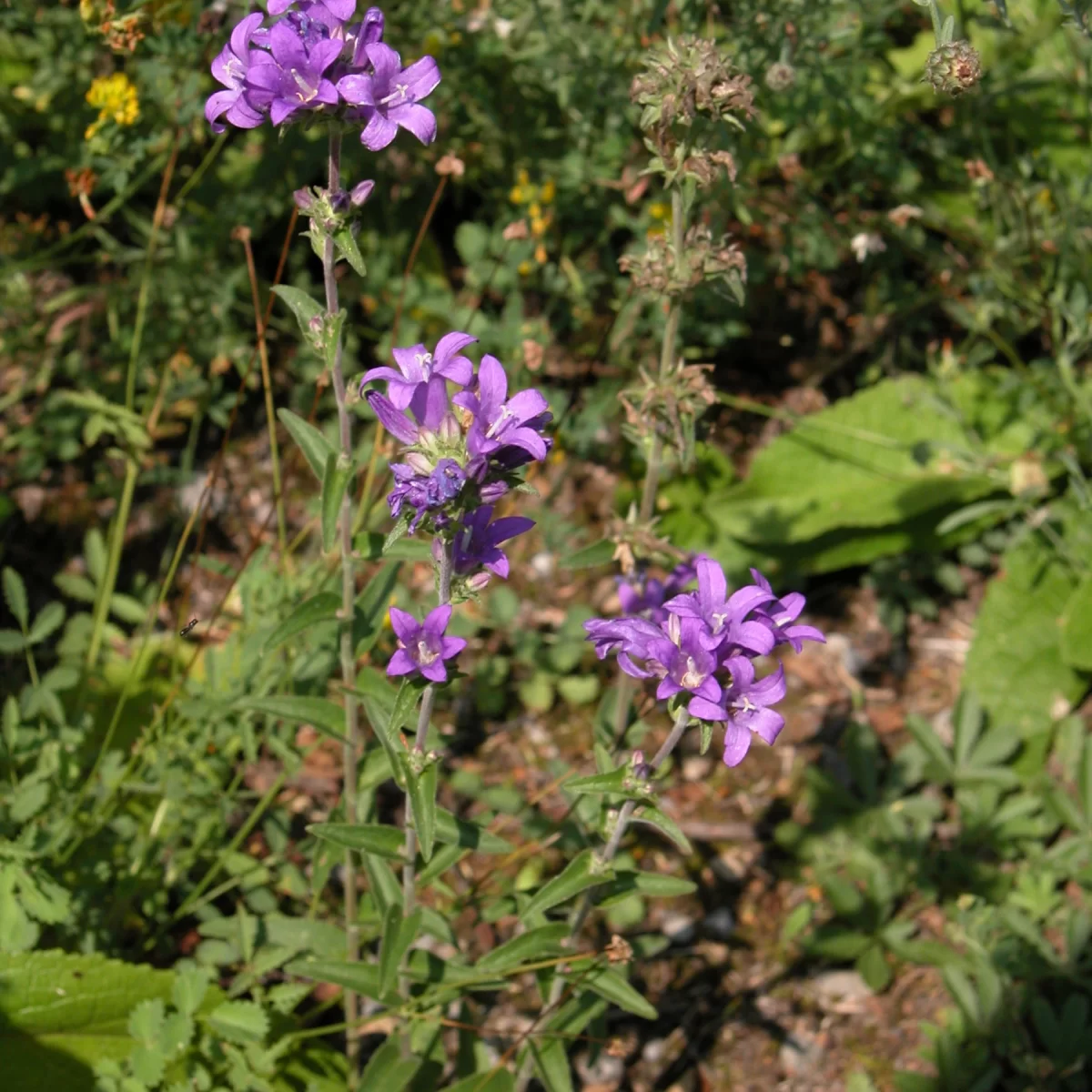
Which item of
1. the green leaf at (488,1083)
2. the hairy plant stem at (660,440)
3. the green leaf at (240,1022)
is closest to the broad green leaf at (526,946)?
the green leaf at (488,1083)

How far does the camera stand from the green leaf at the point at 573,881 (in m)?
→ 2.38

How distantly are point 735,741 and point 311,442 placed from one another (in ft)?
3.41

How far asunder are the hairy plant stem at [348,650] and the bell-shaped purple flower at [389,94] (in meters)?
0.10

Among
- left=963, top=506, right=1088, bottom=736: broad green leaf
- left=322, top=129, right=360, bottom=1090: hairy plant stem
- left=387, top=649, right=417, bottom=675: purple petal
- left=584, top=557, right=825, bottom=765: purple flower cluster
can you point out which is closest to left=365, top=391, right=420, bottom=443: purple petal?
left=322, top=129, right=360, bottom=1090: hairy plant stem

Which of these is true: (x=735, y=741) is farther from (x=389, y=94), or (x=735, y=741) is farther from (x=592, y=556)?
(x=389, y=94)

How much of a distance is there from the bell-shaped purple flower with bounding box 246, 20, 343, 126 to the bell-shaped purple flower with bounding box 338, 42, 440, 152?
1.6 inches

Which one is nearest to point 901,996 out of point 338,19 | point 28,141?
point 338,19

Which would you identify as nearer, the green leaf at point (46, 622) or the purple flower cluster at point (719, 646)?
the purple flower cluster at point (719, 646)

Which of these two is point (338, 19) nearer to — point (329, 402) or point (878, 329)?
point (329, 402)

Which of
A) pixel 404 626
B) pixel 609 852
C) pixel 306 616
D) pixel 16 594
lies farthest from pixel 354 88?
pixel 16 594

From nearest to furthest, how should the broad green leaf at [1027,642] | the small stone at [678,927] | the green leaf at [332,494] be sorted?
the green leaf at [332,494]
the small stone at [678,927]
the broad green leaf at [1027,642]

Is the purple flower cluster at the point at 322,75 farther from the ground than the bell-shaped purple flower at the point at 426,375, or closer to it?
farther from the ground

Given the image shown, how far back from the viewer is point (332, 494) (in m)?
2.31

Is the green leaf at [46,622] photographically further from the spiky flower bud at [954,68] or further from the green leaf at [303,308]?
the spiky flower bud at [954,68]
